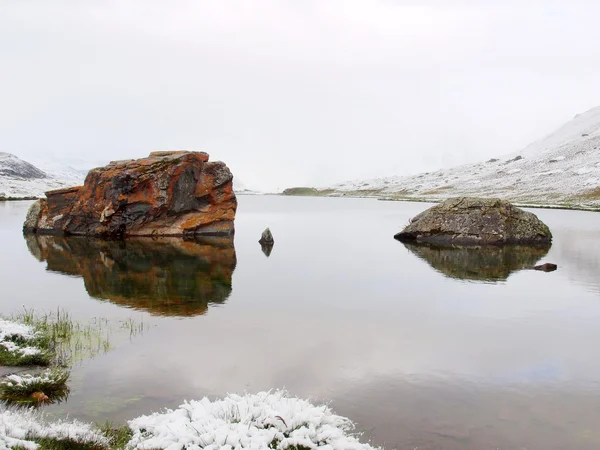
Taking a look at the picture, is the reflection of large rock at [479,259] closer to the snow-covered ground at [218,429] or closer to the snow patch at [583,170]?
the snow-covered ground at [218,429]

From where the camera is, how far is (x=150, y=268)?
29594mm

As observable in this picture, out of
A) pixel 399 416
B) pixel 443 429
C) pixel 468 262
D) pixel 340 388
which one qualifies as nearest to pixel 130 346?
pixel 340 388

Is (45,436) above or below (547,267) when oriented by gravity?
below

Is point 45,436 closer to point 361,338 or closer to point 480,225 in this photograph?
point 361,338

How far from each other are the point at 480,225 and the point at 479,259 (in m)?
9.55

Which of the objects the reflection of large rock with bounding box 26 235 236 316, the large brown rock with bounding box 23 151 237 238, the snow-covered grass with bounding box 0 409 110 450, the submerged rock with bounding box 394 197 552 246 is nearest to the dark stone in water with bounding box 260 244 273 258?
the reflection of large rock with bounding box 26 235 236 316

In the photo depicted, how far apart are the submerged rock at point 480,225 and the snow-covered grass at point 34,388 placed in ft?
123

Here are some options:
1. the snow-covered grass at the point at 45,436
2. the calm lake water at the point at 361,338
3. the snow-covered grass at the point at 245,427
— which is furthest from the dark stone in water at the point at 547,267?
the snow-covered grass at the point at 45,436

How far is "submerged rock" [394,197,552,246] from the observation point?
141ft

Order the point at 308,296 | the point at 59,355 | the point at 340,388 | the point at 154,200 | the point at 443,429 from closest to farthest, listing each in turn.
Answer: the point at 443,429 < the point at 340,388 < the point at 59,355 < the point at 308,296 < the point at 154,200

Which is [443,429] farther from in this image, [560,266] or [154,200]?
[154,200]

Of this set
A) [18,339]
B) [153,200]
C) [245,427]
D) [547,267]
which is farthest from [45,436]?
[153,200]

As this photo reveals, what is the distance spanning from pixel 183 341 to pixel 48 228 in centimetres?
4110

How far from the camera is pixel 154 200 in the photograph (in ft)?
150
